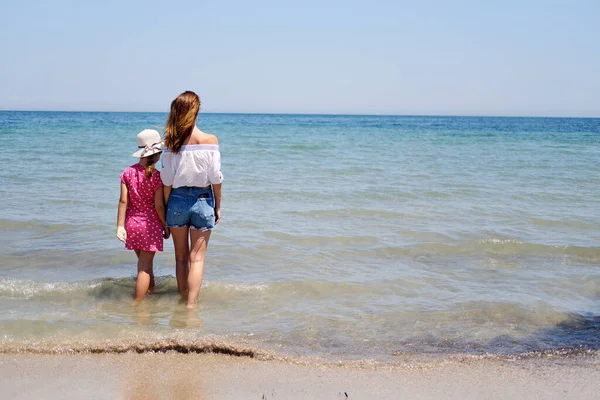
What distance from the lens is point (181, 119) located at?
460 cm

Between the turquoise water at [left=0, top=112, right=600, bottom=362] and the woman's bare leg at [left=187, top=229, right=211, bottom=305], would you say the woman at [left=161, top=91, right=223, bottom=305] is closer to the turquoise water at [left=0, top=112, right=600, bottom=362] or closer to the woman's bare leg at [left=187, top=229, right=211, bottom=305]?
the woman's bare leg at [left=187, top=229, right=211, bottom=305]

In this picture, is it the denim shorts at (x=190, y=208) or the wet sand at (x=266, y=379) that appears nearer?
the wet sand at (x=266, y=379)

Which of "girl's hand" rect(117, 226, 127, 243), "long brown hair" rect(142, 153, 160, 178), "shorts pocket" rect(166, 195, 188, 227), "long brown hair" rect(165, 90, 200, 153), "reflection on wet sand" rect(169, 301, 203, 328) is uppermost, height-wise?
"long brown hair" rect(165, 90, 200, 153)

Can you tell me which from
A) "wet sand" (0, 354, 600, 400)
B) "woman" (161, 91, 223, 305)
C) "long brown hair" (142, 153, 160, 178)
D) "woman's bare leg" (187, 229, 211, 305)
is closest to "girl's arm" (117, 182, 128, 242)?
"long brown hair" (142, 153, 160, 178)

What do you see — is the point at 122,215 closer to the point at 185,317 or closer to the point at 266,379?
the point at 185,317

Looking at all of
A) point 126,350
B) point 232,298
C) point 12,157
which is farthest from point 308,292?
point 12,157

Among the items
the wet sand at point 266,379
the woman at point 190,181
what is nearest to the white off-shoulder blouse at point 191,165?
the woman at point 190,181

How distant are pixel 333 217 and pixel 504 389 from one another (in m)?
5.42

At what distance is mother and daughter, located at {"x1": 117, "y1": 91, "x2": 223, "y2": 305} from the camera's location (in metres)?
4.67

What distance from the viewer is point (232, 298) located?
5.25m

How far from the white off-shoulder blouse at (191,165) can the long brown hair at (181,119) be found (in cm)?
7

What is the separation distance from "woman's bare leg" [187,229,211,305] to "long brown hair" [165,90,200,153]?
2.52ft

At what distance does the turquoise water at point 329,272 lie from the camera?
4.30 m

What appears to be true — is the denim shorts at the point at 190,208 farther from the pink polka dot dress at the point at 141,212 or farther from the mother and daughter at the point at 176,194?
the pink polka dot dress at the point at 141,212
